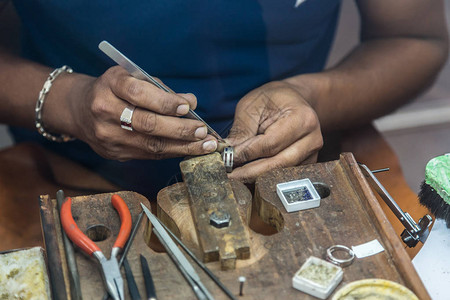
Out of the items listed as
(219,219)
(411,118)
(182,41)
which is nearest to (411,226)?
(219,219)

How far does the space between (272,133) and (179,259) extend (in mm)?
372

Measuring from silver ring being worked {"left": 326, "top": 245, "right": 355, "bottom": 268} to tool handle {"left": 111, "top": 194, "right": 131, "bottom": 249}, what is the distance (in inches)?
11.3

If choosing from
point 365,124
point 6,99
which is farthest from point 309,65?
point 6,99

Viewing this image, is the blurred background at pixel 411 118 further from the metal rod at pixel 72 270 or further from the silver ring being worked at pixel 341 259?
the metal rod at pixel 72 270

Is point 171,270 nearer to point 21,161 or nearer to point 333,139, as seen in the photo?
point 333,139

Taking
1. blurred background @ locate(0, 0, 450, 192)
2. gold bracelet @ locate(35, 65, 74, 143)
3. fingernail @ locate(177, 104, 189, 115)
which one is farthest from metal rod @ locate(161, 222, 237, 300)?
blurred background @ locate(0, 0, 450, 192)

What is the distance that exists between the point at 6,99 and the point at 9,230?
312mm

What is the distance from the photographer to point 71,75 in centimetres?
126

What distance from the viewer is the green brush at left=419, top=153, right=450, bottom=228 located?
0.92m

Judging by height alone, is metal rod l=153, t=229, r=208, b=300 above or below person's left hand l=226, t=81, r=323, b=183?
below

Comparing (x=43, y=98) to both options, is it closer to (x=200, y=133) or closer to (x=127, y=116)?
(x=127, y=116)

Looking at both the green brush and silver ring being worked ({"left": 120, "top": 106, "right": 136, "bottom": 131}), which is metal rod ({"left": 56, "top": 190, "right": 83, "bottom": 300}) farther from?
the green brush

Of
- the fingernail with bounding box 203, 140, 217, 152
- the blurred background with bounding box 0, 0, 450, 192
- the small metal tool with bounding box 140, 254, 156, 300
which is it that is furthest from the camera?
the blurred background with bounding box 0, 0, 450, 192

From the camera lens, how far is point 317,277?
76 cm
